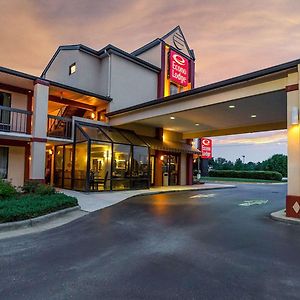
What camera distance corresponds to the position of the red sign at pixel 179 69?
2252 centimetres

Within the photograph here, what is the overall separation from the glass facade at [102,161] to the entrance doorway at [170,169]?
13.2 ft

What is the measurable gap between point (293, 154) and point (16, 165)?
14.0 metres

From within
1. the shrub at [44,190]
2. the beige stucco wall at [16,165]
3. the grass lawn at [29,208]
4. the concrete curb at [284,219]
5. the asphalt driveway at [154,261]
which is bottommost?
the asphalt driveway at [154,261]

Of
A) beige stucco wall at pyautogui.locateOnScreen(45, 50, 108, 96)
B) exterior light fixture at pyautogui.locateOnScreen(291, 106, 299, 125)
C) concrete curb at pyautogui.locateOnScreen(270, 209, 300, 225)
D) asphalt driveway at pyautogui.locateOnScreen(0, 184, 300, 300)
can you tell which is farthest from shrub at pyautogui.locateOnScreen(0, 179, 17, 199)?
exterior light fixture at pyautogui.locateOnScreen(291, 106, 299, 125)

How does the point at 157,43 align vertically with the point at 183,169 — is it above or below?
above

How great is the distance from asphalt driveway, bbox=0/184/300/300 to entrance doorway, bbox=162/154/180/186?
44.4 feet

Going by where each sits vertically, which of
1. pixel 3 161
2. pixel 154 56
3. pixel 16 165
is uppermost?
pixel 154 56

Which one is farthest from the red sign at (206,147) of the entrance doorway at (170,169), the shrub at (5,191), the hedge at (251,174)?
the shrub at (5,191)

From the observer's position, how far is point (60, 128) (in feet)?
53.8

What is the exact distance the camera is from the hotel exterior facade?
36.1 feet

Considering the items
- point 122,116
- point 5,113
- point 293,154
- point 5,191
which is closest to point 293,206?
point 293,154

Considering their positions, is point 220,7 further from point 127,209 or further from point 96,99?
point 127,209

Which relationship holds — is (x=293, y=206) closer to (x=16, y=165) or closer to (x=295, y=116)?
(x=295, y=116)

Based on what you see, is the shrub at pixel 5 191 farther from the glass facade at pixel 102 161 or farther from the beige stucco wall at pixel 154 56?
the beige stucco wall at pixel 154 56
